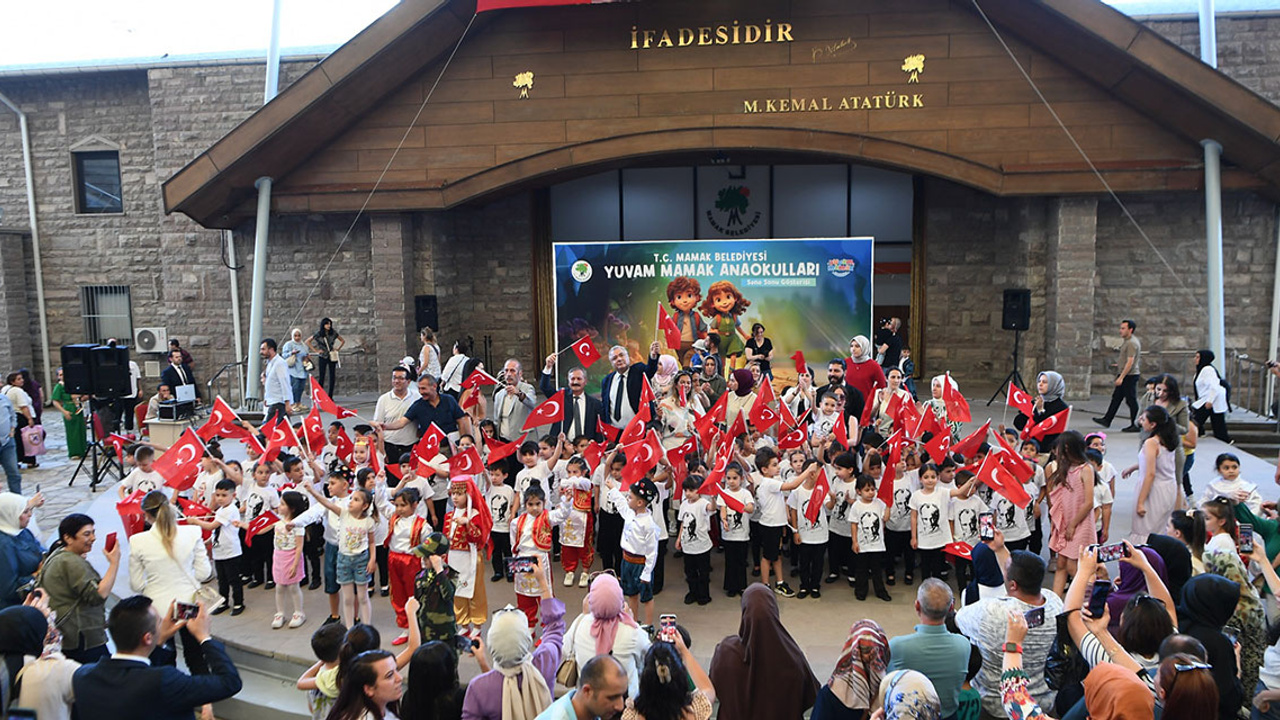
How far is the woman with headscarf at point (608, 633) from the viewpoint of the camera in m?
4.66

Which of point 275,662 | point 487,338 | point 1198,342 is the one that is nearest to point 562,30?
point 487,338

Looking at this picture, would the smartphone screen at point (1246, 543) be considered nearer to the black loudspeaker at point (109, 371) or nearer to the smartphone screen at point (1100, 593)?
the smartphone screen at point (1100, 593)

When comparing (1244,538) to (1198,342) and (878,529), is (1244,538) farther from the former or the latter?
(1198,342)

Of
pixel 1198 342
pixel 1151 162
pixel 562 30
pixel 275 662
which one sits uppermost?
pixel 562 30

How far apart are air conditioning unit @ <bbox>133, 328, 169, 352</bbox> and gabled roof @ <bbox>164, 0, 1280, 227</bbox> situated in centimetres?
451

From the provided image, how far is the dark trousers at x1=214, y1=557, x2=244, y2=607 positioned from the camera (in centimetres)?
775

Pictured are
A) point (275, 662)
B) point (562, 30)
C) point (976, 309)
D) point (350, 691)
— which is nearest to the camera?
point (350, 691)

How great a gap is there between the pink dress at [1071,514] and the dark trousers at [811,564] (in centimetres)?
195

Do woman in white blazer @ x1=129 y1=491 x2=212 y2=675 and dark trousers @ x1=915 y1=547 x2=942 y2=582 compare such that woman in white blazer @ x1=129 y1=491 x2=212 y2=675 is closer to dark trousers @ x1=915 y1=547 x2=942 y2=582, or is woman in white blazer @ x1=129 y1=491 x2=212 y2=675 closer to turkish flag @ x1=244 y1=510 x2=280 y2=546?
turkish flag @ x1=244 y1=510 x2=280 y2=546

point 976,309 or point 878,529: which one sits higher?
point 976,309

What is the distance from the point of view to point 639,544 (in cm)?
687

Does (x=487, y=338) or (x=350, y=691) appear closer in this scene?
(x=350, y=691)

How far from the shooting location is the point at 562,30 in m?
14.5

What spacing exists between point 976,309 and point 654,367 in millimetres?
8898
